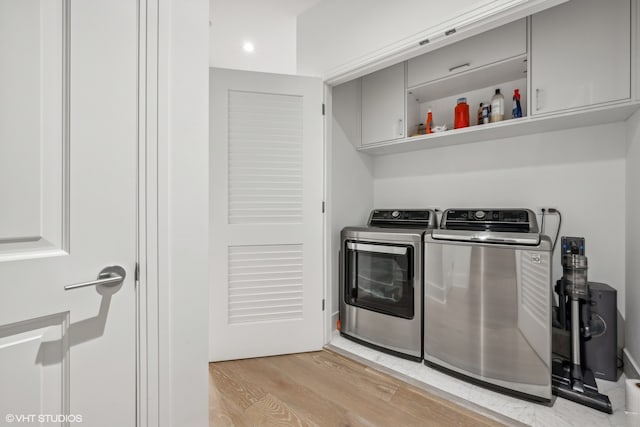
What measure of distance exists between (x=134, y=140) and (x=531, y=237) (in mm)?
1887

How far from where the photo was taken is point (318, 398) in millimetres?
1626

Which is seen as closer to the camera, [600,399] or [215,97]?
[600,399]

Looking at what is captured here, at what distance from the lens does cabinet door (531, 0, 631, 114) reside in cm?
157

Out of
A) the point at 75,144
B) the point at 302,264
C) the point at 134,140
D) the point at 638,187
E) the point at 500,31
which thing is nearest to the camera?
the point at 75,144

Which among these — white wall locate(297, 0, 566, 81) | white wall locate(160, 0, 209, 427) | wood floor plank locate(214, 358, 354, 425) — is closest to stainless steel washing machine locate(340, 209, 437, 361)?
wood floor plank locate(214, 358, 354, 425)

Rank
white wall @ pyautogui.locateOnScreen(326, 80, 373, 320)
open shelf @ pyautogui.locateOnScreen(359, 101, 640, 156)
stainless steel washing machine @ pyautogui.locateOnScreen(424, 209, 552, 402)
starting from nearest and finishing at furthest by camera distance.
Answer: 1. stainless steel washing machine @ pyautogui.locateOnScreen(424, 209, 552, 402)
2. open shelf @ pyautogui.locateOnScreen(359, 101, 640, 156)
3. white wall @ pyautogui.locateOnScreen(326, 80, 373, 320)

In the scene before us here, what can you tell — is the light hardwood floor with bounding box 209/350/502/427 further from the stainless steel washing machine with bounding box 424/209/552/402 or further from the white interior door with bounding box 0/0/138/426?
the white interior door with bounding box 0/0/138/426

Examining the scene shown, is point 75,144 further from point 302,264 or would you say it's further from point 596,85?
point 596,85

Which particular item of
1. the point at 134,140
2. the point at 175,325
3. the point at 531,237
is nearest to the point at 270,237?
the point at 175,325

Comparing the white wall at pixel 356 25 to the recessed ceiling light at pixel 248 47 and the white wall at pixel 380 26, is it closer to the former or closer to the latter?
the white wall at pixel 380 26

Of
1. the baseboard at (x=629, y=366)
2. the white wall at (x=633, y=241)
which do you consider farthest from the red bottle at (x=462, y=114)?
the baseboard at (x=629, y=366)

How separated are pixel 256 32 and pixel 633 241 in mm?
3286

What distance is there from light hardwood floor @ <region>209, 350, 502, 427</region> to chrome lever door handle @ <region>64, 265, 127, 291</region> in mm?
1047

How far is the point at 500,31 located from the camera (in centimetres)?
195
